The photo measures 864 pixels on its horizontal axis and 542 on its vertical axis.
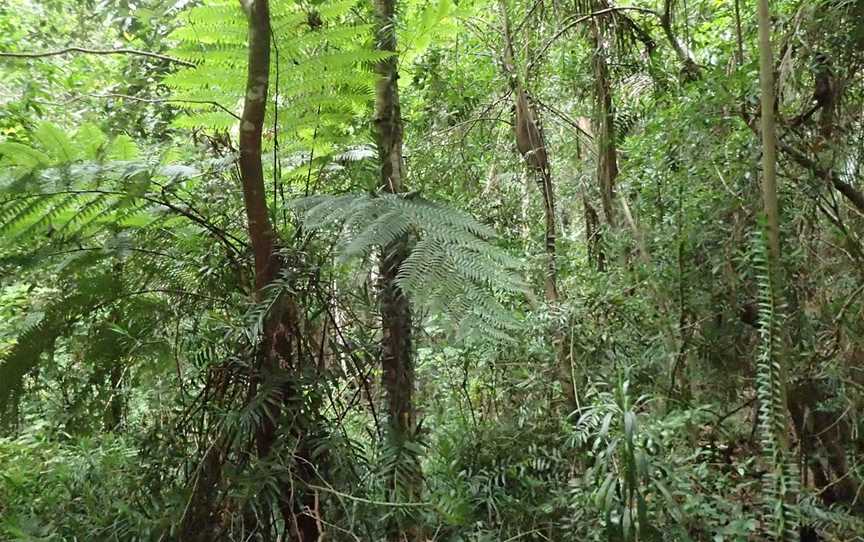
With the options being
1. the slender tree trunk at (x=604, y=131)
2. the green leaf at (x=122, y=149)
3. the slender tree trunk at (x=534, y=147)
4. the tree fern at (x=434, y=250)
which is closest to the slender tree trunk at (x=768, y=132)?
the tree fern at (x=434, y=250)

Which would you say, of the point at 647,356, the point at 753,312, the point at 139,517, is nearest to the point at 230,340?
the point at 139,517

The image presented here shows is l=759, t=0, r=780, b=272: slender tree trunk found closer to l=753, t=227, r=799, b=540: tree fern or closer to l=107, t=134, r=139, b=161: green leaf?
l=753, t=227, r=799, b=540: tree fern

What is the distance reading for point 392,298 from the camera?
1.97 metres

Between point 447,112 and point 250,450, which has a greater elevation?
point 447,112

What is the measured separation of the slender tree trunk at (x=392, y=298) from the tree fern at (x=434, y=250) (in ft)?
0.88

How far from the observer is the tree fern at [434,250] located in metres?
1.40

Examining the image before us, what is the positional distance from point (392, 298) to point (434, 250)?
51 centimetres

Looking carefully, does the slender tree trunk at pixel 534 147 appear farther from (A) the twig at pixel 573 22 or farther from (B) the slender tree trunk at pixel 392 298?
(B) the slender tree trunk at pixel 392 298

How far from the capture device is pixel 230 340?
1.75 meters

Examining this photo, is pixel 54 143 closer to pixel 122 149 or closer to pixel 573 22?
pixel 122 149

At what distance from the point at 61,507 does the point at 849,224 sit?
3216 mm

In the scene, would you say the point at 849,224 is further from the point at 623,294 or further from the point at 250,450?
the point at 250,450

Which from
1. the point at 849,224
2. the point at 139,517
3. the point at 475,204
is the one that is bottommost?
the point at 139,517

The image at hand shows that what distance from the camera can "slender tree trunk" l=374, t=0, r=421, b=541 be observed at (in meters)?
1.96
